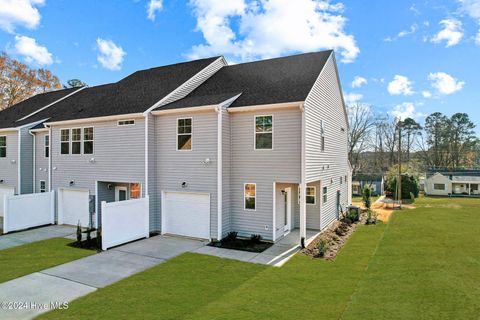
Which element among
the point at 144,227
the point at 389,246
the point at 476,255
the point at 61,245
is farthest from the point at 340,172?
the point at 61,245

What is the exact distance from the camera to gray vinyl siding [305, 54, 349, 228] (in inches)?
451

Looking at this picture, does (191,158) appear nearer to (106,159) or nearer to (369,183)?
(106,159)

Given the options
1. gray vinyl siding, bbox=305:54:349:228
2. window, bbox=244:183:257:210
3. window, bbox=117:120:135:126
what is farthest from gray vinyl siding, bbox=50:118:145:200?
gray vinyl siding, bbox=305:54:349:228

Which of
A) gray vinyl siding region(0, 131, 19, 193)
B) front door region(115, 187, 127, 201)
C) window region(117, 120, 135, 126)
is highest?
window region(117, 120, 135, 126)

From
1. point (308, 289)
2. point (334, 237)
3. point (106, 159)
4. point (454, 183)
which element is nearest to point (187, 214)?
point (106, 159)

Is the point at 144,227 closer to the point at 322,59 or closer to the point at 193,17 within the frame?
the point at 322,59

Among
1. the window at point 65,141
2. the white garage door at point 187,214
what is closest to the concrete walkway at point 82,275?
the white garage door at point 187,214

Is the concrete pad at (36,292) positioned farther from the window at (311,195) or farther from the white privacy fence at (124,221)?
the window at (311,195)

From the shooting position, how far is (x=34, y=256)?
32.1ft

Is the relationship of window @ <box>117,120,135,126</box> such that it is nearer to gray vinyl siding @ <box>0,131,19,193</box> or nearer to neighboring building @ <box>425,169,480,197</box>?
gray vinyl siding @ <box>0,131,19,193</box>

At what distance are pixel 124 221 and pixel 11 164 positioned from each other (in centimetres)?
1157

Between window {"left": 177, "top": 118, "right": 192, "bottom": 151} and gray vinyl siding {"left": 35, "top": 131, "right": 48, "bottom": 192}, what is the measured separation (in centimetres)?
981

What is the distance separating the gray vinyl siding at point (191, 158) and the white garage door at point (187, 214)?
30 centimetres

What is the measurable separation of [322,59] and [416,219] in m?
11.5
